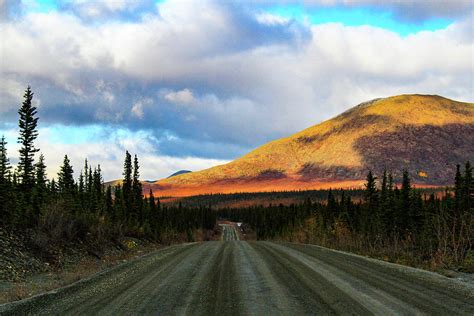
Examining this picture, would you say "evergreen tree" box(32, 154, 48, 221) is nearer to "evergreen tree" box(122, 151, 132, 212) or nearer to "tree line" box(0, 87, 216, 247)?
"tree line" box(0, 87, 216, 247)

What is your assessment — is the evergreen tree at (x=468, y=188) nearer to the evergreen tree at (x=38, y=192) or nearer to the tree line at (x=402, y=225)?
the tree line at (x=402, y=225)

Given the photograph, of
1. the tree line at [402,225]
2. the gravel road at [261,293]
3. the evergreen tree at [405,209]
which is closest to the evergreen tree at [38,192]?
the gravel road at [261,293]

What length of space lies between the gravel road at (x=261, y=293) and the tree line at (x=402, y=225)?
3.40 metres

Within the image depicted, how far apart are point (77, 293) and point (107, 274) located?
3.56 m

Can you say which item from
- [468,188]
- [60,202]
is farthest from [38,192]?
[468,188]

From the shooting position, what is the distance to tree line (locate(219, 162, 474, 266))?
15.7 metres

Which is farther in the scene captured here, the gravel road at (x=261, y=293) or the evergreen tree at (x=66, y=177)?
the evergreen tree at (x=66, y=177)

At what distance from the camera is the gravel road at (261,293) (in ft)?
26.0

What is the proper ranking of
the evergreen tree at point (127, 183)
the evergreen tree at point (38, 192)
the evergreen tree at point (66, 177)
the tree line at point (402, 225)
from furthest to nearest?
the evergreen tree at point (127, 183) → the evergreen tree at point (66, 177) → the evergreen tree at point (38, 192) → the tree line at point (402, 225)

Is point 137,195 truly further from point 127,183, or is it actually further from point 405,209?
point 405,209

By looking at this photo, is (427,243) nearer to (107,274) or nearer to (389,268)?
(389,268)

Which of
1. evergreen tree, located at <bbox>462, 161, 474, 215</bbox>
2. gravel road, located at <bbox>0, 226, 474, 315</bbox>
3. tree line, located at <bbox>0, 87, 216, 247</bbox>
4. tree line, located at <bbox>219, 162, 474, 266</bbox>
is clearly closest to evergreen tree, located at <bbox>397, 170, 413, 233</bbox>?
tree line, located at <bbox>219, 162, 474, 266</bbox>

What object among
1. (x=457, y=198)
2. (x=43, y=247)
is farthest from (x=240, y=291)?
(x=457, y=198)

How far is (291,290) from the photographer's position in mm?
9758
